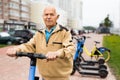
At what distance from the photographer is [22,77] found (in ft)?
33.1

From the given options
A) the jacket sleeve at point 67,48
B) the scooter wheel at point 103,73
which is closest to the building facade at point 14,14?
the scooter wheel at point 103,73

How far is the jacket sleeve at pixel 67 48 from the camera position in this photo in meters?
3.09

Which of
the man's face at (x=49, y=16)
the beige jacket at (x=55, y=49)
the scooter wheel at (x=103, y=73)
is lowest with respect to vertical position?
the scooter wheel at (x=103, y=73)

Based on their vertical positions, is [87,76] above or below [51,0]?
below

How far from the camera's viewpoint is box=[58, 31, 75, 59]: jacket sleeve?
3.09 meters

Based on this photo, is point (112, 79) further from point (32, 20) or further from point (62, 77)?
point (32, 20)

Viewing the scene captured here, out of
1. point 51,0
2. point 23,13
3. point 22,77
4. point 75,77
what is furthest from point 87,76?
point 51,0

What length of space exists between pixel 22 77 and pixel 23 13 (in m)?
112

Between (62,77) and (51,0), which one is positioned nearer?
(62,77)

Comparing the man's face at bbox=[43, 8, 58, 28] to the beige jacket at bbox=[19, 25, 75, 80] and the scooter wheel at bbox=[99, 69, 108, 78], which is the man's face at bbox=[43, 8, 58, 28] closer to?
the beige jacket at bbox=[19, 25, 75, 80]

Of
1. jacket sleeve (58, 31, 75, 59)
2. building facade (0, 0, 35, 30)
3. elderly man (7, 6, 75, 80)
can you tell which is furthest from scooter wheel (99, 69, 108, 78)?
building facade (0, 0, 35, 30)

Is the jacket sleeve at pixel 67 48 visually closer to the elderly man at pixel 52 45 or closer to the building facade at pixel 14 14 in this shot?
the elderly man at pixel 52 45

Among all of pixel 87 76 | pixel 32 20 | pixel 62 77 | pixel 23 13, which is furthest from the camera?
pixel 32 20

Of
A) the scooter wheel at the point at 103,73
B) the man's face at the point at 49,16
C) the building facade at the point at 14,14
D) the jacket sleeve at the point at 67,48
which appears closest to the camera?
the jacket sleeve at the point at 67,48
